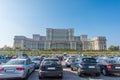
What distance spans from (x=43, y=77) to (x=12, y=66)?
2.32 metres

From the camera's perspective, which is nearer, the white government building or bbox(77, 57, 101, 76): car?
bbox(77, 57, 101, 76): car

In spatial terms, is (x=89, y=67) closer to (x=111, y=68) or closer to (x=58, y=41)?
(x=111, y=68)

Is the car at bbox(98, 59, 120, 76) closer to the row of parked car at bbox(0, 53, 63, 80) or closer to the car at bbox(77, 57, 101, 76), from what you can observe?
the car at bbox(77, 57, 101, 76)

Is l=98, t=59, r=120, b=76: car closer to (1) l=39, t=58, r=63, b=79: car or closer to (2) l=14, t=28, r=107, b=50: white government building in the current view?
(1) l=39, t=58, r=63, b=79: car

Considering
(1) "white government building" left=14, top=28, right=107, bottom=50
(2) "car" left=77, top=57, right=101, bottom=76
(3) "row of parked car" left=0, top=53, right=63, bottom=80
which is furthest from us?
(1) "white government building" left=14, top=28, right=107, bottom=50

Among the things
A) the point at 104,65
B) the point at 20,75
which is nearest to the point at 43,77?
the point at 20,75

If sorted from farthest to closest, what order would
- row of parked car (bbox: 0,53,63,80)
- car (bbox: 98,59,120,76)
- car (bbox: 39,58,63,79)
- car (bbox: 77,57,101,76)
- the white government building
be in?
1. the white government building
2. car (bbox: 98,59,120,76)
3. car (bbox: 77,57,101,76)
4. car (bbox: 39,58,63,79)
5. row of parked car (bbox: 0,53,63,80)

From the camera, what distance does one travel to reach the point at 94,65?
12055 millimetres

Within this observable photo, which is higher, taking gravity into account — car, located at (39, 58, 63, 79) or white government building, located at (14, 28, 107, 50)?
white government building, located at (14, 28, 107, 50)

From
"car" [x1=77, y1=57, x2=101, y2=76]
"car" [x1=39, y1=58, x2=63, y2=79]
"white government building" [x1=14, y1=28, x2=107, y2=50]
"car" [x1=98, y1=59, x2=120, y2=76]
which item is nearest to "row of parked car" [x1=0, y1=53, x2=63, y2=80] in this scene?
"car" [x1=39, y1=58, x2=63, y2=79]

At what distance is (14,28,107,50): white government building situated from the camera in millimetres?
133625

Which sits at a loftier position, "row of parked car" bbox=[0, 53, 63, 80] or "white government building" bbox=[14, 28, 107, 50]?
"white government building" bbox=[14, 28, 107, 50]

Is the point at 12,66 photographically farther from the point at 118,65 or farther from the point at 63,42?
the point at 63,42

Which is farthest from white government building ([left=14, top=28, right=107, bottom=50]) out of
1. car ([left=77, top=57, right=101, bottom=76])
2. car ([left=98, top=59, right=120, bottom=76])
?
car ([left=77, top=57, right=101, bottom=76])
